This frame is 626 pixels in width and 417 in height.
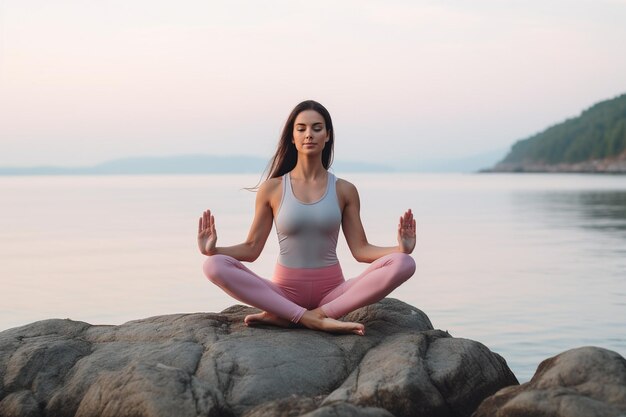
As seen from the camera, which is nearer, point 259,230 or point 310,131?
point 310,131

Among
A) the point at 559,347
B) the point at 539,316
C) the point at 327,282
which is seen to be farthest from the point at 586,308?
the point at 327,282

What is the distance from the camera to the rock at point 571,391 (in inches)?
238

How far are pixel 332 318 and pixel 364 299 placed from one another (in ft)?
1.02

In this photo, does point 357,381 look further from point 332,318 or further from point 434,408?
point 332,318

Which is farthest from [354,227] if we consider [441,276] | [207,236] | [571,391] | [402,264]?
[441,276]

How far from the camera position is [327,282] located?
328 inches

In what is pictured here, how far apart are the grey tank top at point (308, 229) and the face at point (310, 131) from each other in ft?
1.44

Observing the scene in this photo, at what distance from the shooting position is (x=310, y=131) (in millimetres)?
8305

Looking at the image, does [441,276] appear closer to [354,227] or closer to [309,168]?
[354,227]

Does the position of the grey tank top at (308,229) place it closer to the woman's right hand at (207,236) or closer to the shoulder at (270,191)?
the shoulder at (270,191)

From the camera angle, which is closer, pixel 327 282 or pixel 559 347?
pixel 327 282

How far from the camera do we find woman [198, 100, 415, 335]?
7996mm

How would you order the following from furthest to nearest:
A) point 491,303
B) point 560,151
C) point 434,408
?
point 560,151 < point 491,303 < point 434,408

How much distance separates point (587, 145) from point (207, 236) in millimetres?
161045
